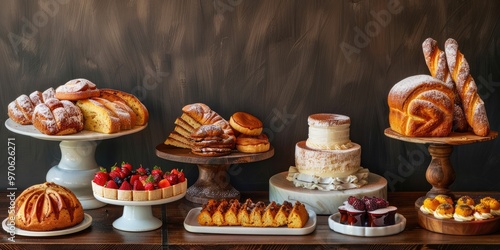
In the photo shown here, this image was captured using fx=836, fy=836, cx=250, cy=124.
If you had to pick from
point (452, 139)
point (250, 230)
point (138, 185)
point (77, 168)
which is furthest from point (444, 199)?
point (77, 168)

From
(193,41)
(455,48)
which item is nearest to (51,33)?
(193,41)

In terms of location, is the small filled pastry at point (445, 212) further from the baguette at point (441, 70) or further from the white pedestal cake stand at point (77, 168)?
the white pedestal cake stand at point (77, 168)

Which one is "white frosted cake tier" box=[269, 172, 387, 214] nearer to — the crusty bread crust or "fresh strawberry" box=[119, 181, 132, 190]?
the crusty bread crust

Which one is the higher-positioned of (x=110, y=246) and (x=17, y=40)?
(x=17, y=40)

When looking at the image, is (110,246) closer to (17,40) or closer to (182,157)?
(182,157)

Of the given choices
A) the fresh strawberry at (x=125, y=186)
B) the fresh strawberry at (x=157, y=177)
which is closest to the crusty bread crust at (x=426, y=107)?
the fresh strawberry at (x=157, y=177)

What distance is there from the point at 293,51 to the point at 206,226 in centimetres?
82

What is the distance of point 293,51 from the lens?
3.13 metres

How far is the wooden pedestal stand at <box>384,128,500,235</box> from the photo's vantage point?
104 inches
